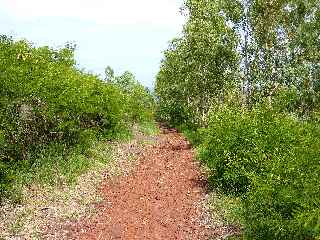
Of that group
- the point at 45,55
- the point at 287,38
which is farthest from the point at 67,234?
the point at 287,38

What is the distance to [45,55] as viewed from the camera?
38625 millimetres

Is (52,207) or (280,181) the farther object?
(52,207)

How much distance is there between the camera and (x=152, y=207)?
23.6 metres

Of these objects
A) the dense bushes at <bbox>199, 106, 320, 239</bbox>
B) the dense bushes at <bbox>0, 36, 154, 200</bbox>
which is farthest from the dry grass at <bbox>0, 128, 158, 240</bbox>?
the dense bushes at <bbox>199, 106, 320, 239</bbox>

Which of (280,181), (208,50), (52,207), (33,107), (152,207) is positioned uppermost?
(208,50)

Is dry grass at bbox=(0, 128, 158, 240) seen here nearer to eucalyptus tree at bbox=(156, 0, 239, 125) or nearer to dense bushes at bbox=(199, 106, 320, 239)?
dense bushes at bbox=(199, 106, 320, 239)

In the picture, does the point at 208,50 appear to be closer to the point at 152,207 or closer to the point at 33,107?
the point at 33,107

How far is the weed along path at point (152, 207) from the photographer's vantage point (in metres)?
20.2

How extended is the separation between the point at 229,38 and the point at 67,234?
30864 millimetres

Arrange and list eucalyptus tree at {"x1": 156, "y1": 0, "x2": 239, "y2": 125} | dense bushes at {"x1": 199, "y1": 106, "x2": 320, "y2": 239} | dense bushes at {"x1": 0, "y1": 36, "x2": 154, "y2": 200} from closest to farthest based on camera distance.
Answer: dense bushes at {"x1": 199, "y1": 106, "x2": 320, "y2": 239} < dense bushes at {"x1": 0, "y1": 36, "x2": 154, "y2": 200} < eucalyptus tree at {"x1": 156, "y1": 0, "x2": 239, "y2": 125}

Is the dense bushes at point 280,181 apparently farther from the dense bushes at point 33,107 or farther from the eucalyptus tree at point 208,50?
the eucalyptus tree at point 208,50

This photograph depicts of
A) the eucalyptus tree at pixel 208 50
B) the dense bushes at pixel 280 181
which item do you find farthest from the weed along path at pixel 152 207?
the eucalyptus tree at pixel 208 50

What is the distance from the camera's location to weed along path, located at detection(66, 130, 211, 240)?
20.2 metres

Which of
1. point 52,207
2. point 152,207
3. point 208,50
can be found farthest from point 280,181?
point 208,50
